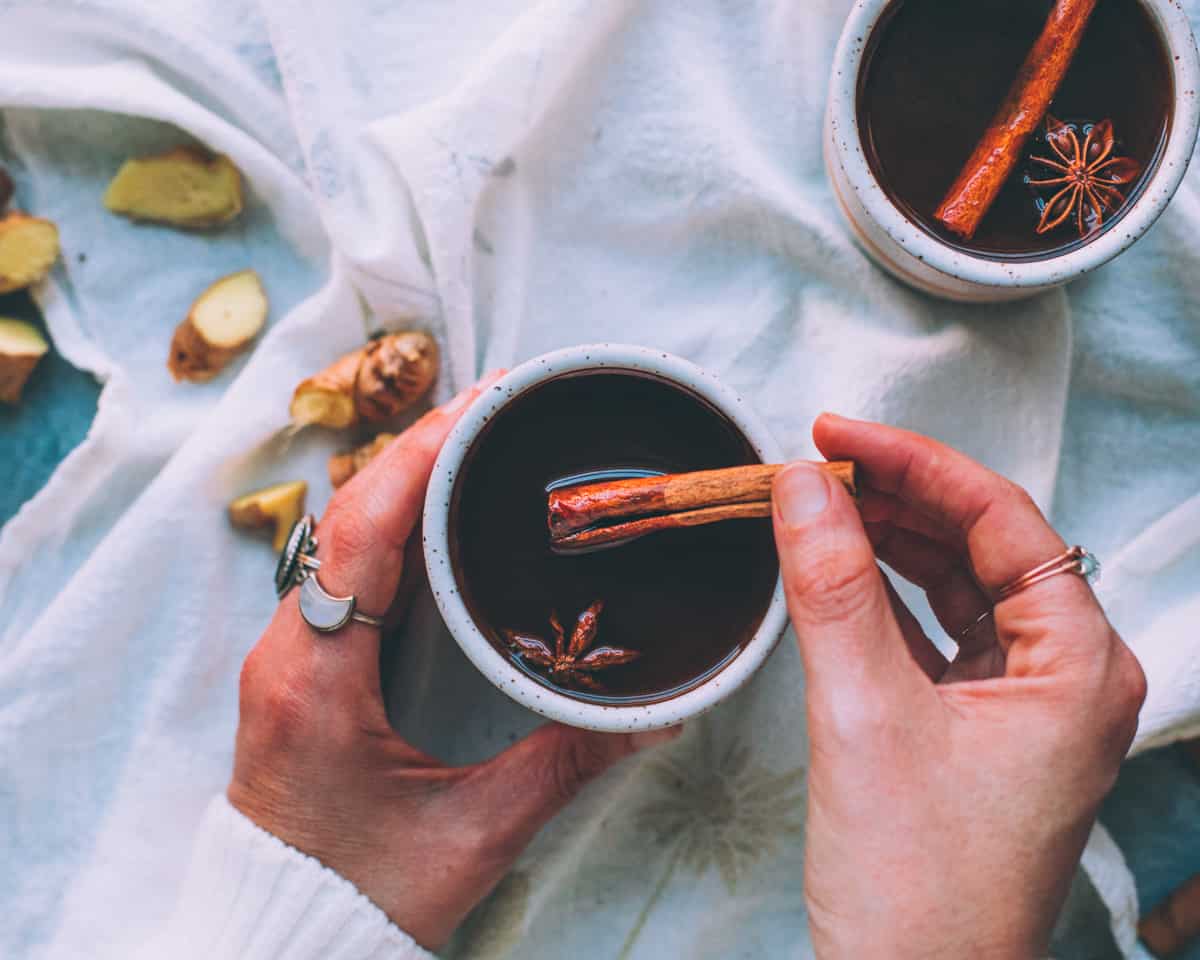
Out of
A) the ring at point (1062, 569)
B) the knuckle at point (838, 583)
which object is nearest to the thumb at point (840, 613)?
the knuckle at point (838, 583)

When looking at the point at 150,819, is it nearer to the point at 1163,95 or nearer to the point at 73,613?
the point at 73,613

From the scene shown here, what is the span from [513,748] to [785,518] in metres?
0.35

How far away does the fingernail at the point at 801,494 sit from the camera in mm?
672

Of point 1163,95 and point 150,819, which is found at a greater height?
point 1163,95

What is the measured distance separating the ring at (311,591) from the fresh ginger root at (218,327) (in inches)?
10.1

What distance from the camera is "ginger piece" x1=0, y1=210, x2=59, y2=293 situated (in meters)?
1.04

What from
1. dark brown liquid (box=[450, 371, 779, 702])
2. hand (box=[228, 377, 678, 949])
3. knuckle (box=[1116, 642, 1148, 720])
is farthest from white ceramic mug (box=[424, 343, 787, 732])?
knuckle (box=[1116, 642, 1148, 720])

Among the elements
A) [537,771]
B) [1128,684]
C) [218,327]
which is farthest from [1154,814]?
[218,327]

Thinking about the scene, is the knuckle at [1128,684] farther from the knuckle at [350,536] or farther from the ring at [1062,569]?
the knuckle at [350,536]

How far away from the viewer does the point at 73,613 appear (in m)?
1.00

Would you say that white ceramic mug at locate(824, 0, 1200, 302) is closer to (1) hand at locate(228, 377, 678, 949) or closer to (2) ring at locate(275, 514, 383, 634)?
(1) hand at locate(228, 377, 678, 949)

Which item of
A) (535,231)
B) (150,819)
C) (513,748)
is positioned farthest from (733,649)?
(150,819)

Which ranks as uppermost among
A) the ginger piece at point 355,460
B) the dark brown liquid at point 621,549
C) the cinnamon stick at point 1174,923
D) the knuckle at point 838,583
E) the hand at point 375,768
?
the knuckle at point 838,583

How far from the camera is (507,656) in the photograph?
734 millimetres
